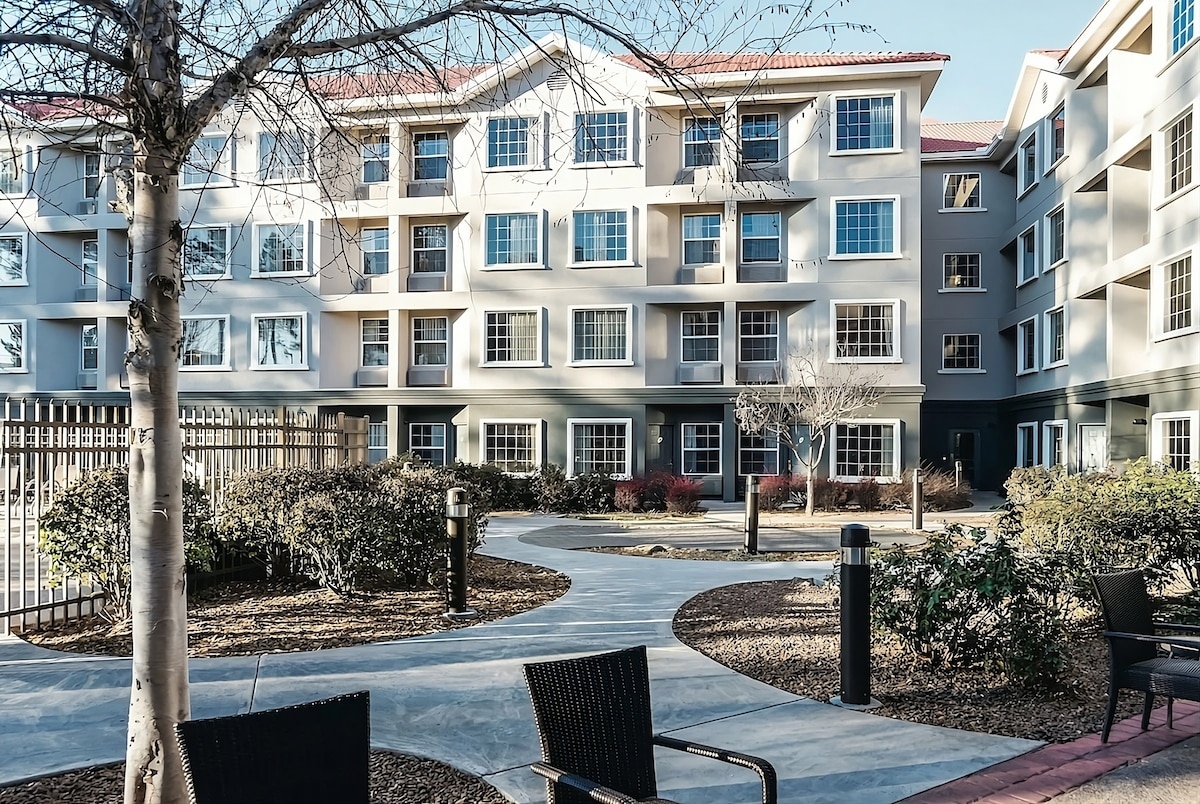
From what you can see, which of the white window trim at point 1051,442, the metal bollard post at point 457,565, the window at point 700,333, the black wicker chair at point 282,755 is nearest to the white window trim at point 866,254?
the window at point 700,333

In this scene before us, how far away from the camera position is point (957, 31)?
5.64 meters

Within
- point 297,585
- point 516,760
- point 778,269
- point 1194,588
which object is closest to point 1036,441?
point 778,269

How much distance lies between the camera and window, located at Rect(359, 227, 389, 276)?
28.6 m

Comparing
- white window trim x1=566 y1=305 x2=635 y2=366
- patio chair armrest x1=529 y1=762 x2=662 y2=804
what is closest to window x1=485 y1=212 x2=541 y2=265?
white window trim x1=566 y1=305 x2=635 y2=366

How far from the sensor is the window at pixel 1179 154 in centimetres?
1844

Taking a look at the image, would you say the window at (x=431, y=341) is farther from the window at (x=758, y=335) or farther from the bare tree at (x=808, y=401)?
the bare tree at (x=808, y=401)

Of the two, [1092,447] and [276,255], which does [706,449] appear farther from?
[276,255]

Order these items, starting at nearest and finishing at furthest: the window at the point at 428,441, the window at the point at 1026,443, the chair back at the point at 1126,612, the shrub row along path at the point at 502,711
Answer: the shrub row along path at the point at 502,711 < the chair back at the point at 1126,612 < the window at the point at 1026,443 < the window at the point at 428,441

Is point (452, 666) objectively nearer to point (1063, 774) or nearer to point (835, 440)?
point (1063, 774)

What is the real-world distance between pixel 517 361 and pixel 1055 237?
603 inches

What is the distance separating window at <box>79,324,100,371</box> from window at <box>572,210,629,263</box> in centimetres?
1666

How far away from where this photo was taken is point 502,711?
5891 mm

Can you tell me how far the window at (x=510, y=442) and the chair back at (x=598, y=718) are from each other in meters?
23.4

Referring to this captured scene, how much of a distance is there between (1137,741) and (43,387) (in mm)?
32938
